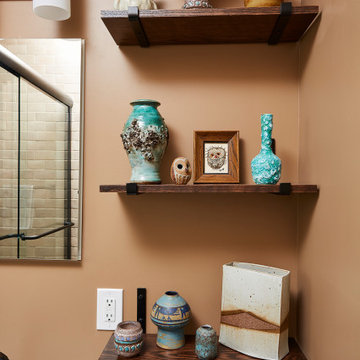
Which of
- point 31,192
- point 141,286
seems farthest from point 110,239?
point 31,192

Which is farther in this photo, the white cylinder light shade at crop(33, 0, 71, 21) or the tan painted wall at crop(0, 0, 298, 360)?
the tan painted wall at crop(0, 0, 298, 360)

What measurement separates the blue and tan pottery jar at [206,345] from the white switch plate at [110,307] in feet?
1.09

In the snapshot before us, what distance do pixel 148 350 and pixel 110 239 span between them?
39 cm

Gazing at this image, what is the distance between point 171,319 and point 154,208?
1.23 ft

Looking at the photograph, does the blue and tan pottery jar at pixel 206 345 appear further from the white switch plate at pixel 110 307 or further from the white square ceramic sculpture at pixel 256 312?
the white switch plate at pixel 110 307

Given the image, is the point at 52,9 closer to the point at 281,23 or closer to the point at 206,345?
the point at 281,23

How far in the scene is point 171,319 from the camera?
1140 mm

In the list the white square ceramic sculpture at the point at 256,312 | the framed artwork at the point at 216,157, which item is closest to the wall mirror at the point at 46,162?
the framed artwork at the point at 216,157

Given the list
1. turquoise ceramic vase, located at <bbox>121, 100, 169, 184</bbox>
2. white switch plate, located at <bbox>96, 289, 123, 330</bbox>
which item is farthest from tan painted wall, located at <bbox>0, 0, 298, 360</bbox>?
turquoise ceramic vase, located at <bbox>121, 100, 169, 184</bbox>

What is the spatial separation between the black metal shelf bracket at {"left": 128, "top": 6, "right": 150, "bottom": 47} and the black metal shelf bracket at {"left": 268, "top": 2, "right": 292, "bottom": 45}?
1.38 ft

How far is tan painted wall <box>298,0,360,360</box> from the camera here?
834mm

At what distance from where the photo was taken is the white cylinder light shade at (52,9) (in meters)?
1.15

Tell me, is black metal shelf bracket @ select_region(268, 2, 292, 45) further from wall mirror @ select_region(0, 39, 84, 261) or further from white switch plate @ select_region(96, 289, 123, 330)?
white switch plate @ select_region(96, 289, 123, 330)

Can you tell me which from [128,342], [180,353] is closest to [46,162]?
[128,342]
